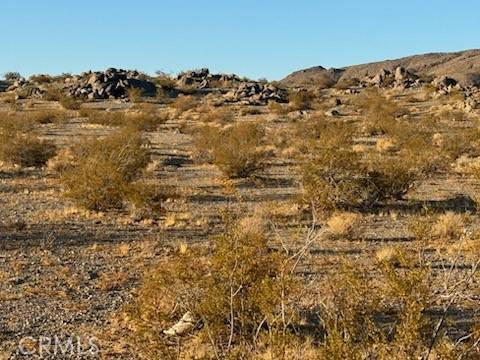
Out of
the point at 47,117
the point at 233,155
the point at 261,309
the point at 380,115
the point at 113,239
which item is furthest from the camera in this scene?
the point at 380,115

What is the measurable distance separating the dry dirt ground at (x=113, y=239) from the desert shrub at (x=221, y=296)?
20.5 inches

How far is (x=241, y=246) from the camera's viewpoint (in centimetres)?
677

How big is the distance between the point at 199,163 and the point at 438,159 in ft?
27.0

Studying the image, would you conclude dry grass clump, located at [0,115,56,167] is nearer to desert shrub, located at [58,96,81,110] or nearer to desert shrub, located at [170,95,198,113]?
desert shrub, located at [58,96,81,110]

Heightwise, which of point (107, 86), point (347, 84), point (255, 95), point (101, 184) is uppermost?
point (107, 86)

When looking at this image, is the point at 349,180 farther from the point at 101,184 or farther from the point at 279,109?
the point at 279,109

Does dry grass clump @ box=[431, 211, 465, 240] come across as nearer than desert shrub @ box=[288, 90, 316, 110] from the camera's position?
Yes

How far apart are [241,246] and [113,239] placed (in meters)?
6.42

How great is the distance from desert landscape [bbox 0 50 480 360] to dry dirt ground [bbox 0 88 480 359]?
0.04 metres

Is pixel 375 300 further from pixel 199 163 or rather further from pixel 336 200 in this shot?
pixel 199 163

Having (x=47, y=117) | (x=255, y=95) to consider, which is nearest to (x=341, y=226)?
(x=47, y=117)

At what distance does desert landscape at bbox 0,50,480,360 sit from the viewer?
6094 mm

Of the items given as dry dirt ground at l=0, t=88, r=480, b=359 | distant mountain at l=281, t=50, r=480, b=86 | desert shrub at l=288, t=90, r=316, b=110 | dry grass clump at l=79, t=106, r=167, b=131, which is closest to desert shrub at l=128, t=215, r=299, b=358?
dry dirt ground at l=0, t=88, r=480, b=359

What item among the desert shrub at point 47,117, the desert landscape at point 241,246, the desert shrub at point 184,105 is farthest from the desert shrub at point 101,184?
the desert shrub at point 184,105
